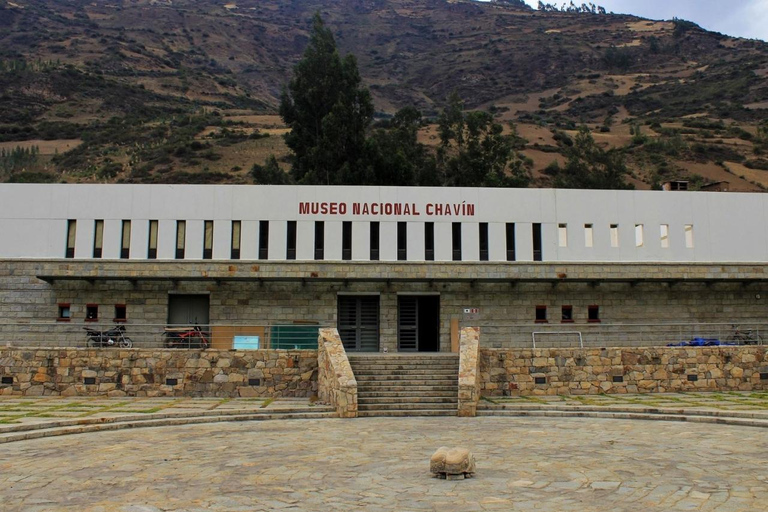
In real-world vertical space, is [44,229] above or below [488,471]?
above

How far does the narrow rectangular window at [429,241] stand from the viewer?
93.9 feet

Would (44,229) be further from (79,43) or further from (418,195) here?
(79,43)

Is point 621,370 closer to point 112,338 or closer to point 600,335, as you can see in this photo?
point 600,335

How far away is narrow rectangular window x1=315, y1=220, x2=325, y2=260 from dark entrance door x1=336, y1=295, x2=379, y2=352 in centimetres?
204

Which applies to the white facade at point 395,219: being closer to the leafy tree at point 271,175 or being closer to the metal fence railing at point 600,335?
the metal fence railing at point 600,335

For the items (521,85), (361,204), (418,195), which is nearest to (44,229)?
(361,204)

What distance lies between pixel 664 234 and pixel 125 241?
2292cm

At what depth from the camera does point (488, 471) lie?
32.4ft

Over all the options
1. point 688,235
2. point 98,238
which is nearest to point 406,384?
point 98,238

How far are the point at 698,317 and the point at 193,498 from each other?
24.9m

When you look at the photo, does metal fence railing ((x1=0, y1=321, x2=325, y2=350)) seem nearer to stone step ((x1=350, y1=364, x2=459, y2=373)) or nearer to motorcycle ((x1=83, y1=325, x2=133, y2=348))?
motorcycle ((x1=83, y1=325, x2=133, y2=348))

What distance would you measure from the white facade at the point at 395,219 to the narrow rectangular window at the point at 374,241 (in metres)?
0.22

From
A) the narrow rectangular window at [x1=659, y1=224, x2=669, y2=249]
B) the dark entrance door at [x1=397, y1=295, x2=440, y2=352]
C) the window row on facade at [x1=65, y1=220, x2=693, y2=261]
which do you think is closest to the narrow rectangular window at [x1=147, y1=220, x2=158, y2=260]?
the window row on facade at [x1=65, y1=220, x2=693, y2=261]

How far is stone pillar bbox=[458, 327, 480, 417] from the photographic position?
57.1 ft
